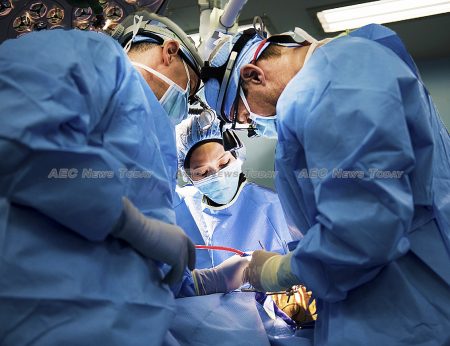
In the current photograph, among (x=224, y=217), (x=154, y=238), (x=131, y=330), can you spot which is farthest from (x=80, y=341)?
(x=224, y=217)

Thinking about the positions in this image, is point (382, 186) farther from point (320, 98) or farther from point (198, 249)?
A: point (198, 249)

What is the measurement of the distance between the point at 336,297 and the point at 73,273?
0.71 m

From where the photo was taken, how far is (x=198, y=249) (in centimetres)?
229

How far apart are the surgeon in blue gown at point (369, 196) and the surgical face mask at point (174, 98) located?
1.51ft

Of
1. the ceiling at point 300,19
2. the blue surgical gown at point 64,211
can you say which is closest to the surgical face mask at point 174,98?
the blue surgical gown at point 64,211

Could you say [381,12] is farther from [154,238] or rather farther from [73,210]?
[73,210]

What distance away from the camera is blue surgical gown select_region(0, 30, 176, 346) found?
0.98 meters

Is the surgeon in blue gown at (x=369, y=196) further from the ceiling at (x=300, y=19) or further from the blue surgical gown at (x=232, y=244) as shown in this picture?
the ceiling at (x=300, y=19)

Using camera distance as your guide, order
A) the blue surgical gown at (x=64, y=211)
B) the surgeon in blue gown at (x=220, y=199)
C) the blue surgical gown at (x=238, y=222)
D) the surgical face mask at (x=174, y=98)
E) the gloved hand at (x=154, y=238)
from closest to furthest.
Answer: the blue surgical gown at (x=64, y=211)
the gloved hand at (x=154, y=238)
the surgical face mask at (x=174, y=98)
the blue surgical gown at (x=238, y=222)
the surgeon in blue gown at (x=220, y=199)

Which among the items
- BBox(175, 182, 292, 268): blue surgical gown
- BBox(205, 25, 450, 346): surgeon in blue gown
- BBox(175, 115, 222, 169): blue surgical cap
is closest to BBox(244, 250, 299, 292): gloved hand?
BBox(205, 25, 450, 346): surgeon in blue gown

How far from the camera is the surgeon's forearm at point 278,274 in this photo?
152 cm

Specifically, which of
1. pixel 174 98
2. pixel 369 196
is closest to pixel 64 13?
pixel 174 98

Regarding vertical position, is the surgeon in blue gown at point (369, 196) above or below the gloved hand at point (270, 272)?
above

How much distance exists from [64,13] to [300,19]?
148cm
